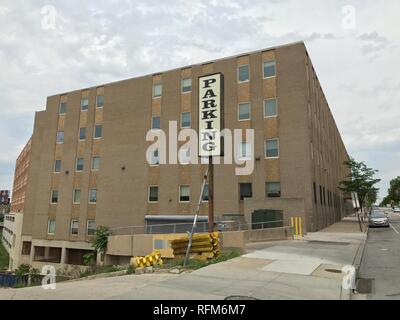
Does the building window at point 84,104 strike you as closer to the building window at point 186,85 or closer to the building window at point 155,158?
the building window at point 155,158

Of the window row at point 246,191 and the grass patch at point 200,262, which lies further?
the window row at point 246,191

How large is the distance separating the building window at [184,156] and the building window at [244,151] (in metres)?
5.03

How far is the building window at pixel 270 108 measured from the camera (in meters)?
29.5

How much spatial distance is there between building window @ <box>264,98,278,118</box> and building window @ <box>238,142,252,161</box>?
2880 millimetres

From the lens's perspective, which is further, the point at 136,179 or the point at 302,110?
the point at 136,179

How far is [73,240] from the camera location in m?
36.9

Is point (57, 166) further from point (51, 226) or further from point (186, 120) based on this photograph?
point (186, 120)

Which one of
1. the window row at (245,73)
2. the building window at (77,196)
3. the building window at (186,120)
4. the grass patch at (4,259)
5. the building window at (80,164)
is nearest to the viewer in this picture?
the window row at (245,73)

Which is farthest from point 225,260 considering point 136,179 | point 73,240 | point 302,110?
point 73,240

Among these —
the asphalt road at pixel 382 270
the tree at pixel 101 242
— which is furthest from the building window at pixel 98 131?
the asphalt road at pixel 382 270

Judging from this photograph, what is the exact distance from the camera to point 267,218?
947 inches
